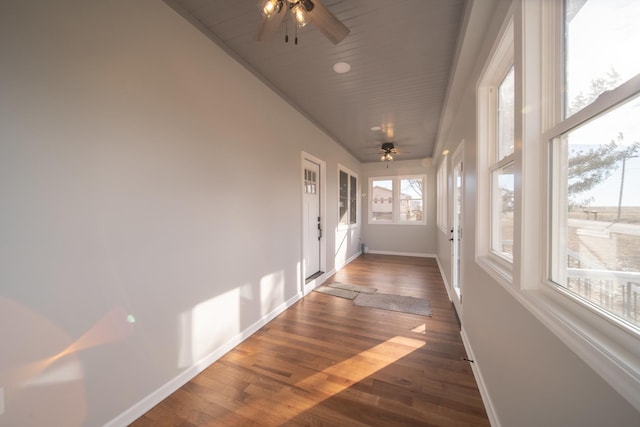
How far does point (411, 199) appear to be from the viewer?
6.82 m

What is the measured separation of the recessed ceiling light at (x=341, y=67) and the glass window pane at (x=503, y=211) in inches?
68.1

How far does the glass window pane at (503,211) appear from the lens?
1.52 meters

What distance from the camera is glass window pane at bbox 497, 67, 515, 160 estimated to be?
1.53 metres

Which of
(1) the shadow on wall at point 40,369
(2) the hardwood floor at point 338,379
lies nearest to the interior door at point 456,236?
(2) the hardwood floor at point 338,379

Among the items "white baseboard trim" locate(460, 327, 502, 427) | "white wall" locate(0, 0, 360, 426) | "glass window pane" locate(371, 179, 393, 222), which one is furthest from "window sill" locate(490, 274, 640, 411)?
"glass window pane" locate(371, 179, 393, 222)

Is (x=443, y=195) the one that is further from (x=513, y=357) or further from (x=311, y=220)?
(x=513, y=357)

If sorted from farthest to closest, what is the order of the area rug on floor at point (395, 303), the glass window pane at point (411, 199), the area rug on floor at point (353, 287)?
1. the glass window pane at point (411, 199)
2. the area rug on floor at point (353, 287)
3. the area rug on floor at point (395, 303)

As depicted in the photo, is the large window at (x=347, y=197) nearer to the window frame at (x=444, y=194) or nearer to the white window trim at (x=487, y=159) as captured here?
the window frame at (x=444, y=194)

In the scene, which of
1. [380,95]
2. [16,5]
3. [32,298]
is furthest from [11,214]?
[380,95]

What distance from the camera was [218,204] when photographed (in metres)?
2.17

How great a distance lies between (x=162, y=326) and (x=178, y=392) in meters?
0.52

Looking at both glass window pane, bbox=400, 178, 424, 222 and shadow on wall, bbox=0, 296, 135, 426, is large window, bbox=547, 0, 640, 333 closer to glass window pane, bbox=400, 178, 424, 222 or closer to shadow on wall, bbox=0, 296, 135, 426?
shadow on wall, bbox=0, 296, 135, 426

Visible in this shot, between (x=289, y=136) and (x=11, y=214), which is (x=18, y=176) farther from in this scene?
(x=289, y=136)

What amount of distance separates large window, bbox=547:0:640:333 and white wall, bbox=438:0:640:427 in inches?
8.5
